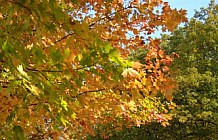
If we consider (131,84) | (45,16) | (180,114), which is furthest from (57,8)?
(180,114)

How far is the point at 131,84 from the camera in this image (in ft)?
12.3

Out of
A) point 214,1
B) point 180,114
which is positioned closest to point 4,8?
point 180,114

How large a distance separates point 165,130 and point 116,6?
63.3 feet

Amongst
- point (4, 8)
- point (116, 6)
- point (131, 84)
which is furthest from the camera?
point (116, 6)

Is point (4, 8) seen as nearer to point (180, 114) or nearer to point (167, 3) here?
point (167, 3)

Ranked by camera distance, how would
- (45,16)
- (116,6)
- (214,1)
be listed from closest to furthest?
(45,16) < (116,6) < (214,1)

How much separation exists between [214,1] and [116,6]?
22760 mm

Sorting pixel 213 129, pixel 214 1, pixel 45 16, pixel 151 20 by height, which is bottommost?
pixel 45 16

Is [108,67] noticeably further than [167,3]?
No

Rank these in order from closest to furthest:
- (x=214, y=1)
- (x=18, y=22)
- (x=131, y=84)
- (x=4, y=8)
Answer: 1. (x=4, y=8)
2. (x=18, y=22)
3. (x=131, y=84)
4. (x=214, y=1)

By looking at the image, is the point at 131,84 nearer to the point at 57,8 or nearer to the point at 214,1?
the point at 57,8

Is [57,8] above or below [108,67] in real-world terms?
above

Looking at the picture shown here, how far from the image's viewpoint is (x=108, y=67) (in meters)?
2.65

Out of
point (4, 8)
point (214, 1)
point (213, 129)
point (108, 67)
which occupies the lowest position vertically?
point (108, 67)
